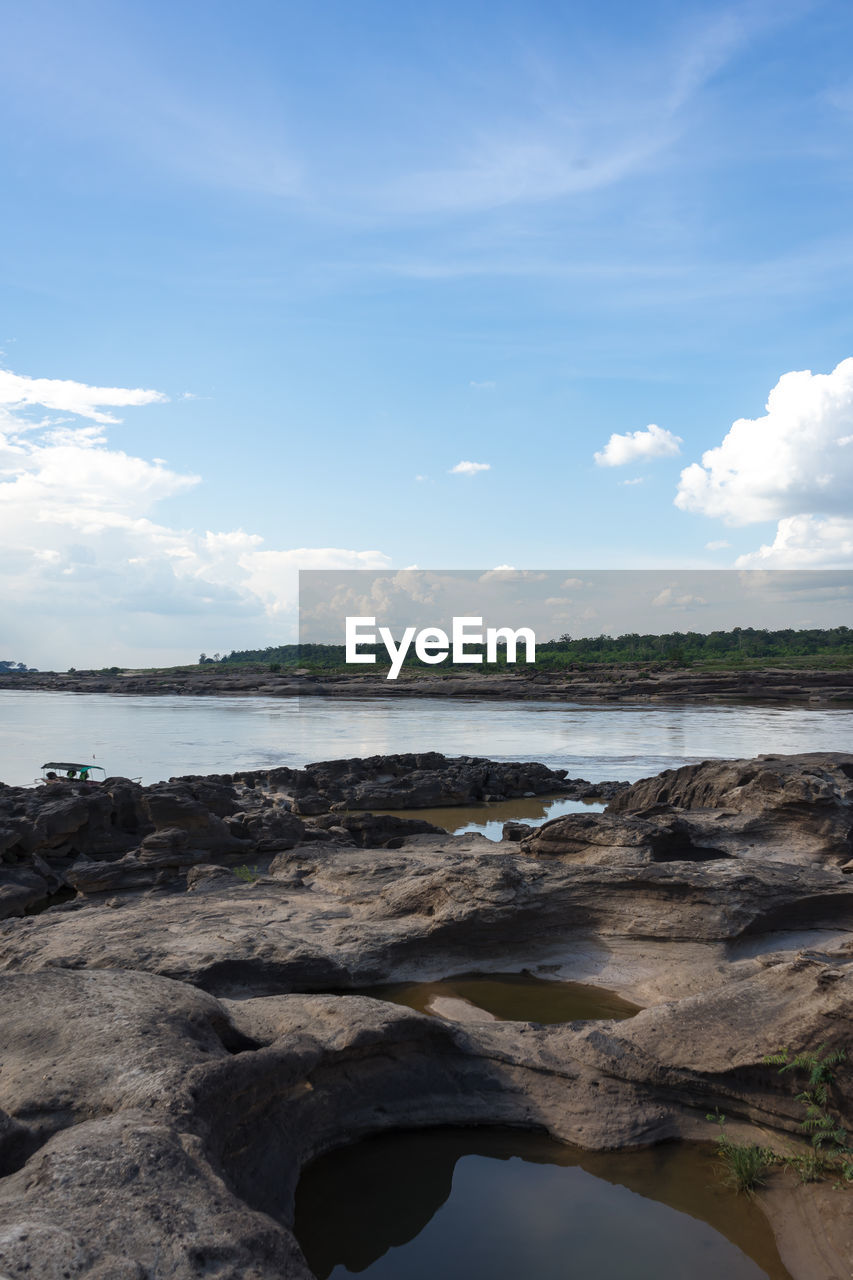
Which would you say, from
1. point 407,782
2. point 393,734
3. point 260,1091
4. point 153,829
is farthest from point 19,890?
point 393,734

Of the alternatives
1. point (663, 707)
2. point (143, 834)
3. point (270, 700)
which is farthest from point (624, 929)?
point (270, 700)

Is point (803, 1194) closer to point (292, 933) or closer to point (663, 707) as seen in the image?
point (292, 933)

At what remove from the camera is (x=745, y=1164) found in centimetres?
488

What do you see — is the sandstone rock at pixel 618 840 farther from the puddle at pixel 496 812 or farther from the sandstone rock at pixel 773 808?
the puddle at pixel 496 812

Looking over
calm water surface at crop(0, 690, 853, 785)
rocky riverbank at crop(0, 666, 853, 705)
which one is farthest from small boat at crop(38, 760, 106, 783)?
rocky riverbank at crop(0, 666, 853, 705)

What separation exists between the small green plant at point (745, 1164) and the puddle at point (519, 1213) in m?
0.08

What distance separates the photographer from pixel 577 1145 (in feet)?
17.2

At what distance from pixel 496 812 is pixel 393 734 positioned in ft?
67.3

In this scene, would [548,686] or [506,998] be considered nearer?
[506,998]

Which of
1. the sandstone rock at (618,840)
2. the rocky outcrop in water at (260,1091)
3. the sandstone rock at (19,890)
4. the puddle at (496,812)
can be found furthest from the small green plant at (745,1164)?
the puddle at (496,812)

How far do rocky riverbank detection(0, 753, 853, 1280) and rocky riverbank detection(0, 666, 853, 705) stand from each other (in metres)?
49.8

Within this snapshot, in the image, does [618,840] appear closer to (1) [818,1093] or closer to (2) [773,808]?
(2) [773,808]

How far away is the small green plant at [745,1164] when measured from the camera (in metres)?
4.86

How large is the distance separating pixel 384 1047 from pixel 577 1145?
A: 53.8 inches
